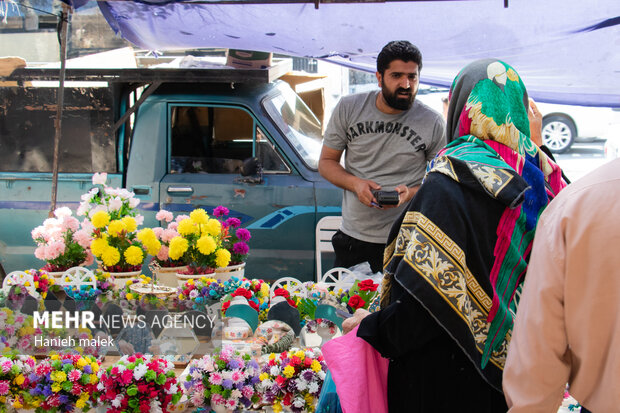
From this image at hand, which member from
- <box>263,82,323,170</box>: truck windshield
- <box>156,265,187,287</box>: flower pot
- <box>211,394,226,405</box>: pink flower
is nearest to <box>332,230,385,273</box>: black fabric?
<box>156,265,187,287</box>: flower pot

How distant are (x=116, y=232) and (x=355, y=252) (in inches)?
51.9

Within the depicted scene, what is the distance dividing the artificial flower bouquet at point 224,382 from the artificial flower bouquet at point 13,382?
0.56 metres

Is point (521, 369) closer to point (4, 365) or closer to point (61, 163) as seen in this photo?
point (4, 365)

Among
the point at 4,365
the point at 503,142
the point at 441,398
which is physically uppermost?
the point at 503,142

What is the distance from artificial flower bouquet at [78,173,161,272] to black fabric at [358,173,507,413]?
186 cm

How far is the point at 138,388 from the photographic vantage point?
7.20ft

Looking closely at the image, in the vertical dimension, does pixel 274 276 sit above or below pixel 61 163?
below

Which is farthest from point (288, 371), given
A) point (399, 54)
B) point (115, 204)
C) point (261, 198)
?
point (261, 198)

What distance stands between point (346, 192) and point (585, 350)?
2.53 m

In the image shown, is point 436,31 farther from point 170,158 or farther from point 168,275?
point 168,275

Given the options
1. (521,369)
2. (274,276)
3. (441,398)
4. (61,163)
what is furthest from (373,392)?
(61,163)

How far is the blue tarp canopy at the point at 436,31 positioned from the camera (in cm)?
432

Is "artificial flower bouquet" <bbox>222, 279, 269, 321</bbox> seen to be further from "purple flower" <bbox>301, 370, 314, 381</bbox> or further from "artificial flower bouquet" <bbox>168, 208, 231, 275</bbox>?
"purple flower" <bbox>301, 370, 314, 381</bbox>

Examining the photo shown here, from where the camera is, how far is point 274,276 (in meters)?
4.88
